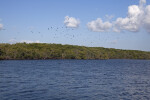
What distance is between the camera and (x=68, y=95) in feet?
106

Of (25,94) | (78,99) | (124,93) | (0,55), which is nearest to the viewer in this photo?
(78,99)

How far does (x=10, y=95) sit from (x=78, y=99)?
413 inches

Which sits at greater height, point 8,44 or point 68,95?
point 8,44

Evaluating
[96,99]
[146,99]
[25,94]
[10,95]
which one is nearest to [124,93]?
[146,99]

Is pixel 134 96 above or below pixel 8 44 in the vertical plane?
below

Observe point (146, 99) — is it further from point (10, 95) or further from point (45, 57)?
point (45, 57)

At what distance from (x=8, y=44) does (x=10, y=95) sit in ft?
560

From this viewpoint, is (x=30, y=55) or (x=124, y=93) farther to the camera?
(x=30, y=55)

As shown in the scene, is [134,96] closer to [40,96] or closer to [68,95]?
[68,95]

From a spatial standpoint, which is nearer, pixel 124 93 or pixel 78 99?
pixel 78 99

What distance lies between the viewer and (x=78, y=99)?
29.9 m

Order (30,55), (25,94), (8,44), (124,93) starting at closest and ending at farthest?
(25,94), (124,93), (30,55), (8,44)

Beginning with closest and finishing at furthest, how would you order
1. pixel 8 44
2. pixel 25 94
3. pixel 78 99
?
pixel 78 99, pixel 25 94, pixel 8 44

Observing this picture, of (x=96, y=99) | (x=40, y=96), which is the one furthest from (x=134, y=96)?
(x=40, y=96)
